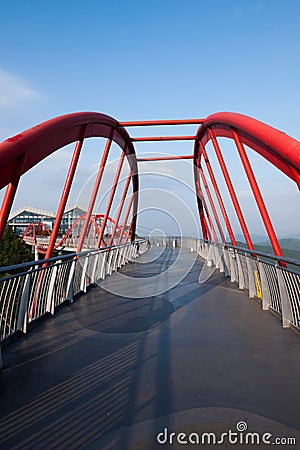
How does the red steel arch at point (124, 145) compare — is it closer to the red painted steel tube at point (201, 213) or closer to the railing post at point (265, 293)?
the railing post at point (265, 293)

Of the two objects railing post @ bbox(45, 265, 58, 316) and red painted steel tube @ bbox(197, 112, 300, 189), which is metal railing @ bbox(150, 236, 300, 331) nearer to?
red painted steel tube @ bbox(197, 112, 300, 189)

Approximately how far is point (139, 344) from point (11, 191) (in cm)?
292

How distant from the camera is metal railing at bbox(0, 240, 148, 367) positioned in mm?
4586

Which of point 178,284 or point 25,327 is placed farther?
point 178,284

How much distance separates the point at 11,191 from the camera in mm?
5566

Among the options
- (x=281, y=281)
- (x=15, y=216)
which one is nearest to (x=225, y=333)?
(x=281, y=281)

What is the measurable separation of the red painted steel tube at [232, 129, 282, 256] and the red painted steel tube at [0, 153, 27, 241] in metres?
4.68

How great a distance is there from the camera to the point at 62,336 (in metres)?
4.75

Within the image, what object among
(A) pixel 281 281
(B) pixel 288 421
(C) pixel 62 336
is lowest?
(B) pixel 288 421

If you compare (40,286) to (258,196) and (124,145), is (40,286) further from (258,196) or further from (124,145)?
(124,145)

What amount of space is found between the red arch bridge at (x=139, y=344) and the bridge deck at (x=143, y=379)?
0.04 feet

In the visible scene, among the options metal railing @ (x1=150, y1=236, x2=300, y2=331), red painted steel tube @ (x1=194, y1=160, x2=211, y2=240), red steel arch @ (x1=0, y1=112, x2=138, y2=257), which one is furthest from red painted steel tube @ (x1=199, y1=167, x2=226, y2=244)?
red steel arch @ (x1=0, y1=112, x2=138, y2=257)

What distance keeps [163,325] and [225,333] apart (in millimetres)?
898

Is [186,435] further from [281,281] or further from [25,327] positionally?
[281,281]
